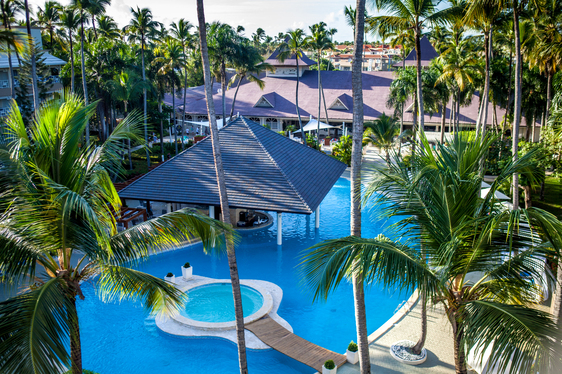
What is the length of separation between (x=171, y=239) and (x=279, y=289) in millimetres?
10302

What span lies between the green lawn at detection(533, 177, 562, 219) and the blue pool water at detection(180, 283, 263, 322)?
18.2 m

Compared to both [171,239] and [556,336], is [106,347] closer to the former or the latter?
[171,239]

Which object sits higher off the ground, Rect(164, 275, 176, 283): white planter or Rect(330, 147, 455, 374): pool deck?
Rect(164, 275, 176, 283): white planter

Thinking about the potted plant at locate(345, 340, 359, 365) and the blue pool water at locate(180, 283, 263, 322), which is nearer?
the potted plant at locate(345, 340, 359, 365)

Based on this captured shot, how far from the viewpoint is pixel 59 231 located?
7.74 metres

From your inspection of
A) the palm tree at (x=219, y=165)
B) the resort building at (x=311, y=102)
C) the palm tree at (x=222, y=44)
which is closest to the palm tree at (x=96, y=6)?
the palm tree at (x=222, y=44)

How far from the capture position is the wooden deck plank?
519 inches

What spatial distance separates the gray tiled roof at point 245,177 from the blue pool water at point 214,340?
2.78 metres

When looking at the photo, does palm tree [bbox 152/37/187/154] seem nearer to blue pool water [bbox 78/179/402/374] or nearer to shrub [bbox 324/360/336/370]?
blue pool water [bbox 78/179/402/374]

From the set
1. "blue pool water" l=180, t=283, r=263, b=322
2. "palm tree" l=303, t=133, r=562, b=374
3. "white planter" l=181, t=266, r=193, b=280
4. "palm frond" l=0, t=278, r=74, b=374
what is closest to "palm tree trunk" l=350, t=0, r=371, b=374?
"palm tree" l=303, t=133, r=562, b=374

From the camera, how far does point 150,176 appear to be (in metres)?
23.6

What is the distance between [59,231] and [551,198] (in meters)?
29.7

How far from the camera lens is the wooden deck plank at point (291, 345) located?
13.2 meters

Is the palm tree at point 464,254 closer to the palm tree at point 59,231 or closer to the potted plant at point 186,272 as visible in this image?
the palm tree at point 59,231
